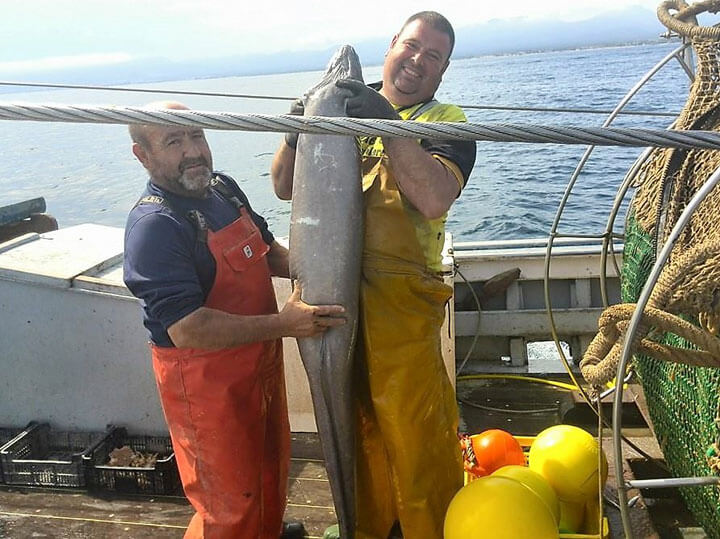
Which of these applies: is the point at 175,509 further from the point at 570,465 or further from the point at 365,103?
the point at 365,103

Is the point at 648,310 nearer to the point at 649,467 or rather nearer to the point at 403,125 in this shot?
the point at 403,125

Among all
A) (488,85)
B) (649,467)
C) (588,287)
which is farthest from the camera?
(488,85)

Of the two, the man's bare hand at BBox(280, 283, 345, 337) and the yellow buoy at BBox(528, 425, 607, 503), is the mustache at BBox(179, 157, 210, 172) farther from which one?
the yellow buoy at BBox(528, 425, 607, 503)

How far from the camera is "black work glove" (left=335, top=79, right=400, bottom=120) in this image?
2.58 m

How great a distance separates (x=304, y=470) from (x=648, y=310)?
2659 mm

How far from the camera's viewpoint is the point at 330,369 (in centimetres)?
291

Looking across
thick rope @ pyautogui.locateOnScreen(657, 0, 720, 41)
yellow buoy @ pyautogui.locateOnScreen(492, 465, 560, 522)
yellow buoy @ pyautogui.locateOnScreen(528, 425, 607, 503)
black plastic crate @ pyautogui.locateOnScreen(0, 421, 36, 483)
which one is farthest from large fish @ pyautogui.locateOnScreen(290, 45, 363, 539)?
black plastic crate @ pyautogui.locateOnScreen(0, 421, 36, 483)

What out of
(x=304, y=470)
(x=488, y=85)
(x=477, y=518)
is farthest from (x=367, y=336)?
(x=488, y=85)

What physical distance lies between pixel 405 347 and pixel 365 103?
3.34 feet

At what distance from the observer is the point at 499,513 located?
271 cm

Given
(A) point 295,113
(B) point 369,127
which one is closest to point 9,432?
(A) point 295,113

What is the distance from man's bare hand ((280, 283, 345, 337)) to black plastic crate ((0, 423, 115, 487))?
1.91 metres

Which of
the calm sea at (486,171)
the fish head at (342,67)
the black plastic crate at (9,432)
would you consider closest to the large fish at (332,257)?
the fish head at (342,67)

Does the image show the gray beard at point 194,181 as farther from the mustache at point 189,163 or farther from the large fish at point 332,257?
the large fish at point 332,257
